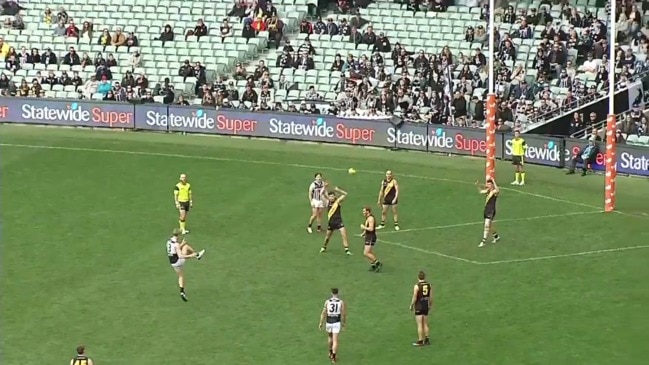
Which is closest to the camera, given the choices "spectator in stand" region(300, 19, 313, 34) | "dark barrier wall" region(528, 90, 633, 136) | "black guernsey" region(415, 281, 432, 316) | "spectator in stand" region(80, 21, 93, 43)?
"black guernsey" region(415, 281, 432, 316)

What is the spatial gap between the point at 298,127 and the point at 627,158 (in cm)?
1454

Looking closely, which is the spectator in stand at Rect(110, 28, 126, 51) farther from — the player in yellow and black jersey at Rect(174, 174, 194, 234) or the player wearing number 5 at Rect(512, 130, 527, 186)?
the player in yellow and black jersey at Rect(174, 174, 194, 234)

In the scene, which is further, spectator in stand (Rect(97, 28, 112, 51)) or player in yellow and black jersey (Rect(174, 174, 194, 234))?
spectator in stand (Rect(97, 28, 112, 51))

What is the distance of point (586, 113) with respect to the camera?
182 ft

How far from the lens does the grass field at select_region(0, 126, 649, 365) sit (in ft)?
112

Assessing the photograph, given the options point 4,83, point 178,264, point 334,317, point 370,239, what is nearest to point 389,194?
point 370,239

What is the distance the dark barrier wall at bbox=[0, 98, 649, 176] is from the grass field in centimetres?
84

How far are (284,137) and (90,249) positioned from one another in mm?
18001

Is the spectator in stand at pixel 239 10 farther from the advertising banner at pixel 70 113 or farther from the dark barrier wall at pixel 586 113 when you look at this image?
the dark barrier wall at pixel 586 113

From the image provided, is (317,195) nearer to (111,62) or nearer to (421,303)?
(421,303)

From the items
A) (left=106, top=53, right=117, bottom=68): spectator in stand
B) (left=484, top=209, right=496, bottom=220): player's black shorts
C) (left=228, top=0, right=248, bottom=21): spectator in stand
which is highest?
(left=228, top=0, right=248, bottom=21): spectator in stand

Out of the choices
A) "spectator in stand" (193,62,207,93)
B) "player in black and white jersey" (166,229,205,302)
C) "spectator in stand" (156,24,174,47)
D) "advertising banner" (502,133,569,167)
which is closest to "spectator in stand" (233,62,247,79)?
"spectator in stand" (193,62,207,93)

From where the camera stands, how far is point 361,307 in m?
36.8

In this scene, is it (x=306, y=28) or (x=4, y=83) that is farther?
(x=306, y=28)
